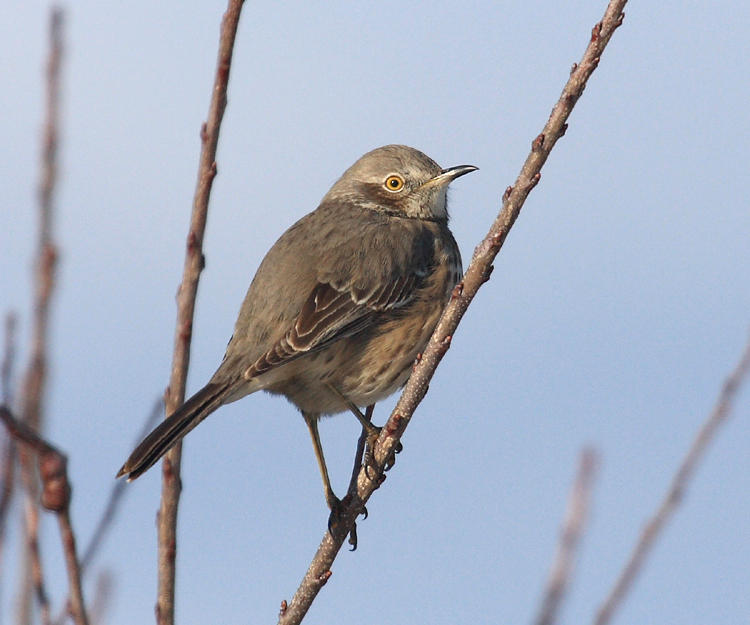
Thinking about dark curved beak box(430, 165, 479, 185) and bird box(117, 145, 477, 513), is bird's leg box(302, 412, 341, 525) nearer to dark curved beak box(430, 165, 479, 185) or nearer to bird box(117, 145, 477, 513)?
bird box(117, 145, 477, 513)

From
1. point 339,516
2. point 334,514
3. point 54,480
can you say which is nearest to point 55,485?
point 54,480

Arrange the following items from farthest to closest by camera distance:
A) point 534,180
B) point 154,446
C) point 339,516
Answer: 1. point 339,516
2. point 154,446
3. point 534,180

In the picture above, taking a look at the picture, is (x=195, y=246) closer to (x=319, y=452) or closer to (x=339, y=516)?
(x=339, y=516)

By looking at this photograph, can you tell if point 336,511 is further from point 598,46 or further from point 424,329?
point 598,46

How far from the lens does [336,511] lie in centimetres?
574

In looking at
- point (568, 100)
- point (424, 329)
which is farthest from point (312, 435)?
point (568, 100)

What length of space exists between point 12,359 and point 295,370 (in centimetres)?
412

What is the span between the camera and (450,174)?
8688mm

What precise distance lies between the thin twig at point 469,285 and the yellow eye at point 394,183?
406 centimetres

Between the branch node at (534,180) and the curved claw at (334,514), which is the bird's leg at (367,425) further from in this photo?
the branch node at (534,180)

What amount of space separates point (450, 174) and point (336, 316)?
87.0 inches

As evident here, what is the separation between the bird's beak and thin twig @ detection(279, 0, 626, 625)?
3862 millimetres

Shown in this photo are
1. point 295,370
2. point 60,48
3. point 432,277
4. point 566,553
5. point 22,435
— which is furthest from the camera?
point 432,277

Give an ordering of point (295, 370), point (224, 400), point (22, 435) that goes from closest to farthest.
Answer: point (22, 435)
point (224, 400)
point (295, 370)
